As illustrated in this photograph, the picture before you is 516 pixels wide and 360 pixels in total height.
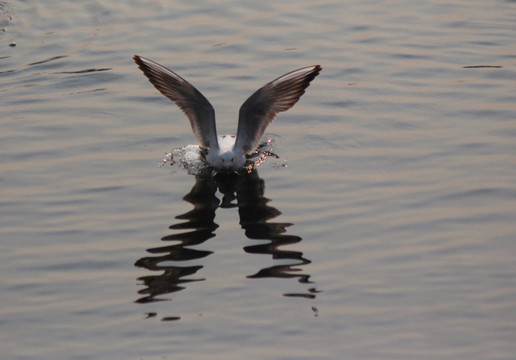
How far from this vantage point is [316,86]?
Result: 13789mm

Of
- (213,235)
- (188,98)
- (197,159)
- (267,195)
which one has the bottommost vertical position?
(213,235)

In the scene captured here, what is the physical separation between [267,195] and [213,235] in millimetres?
1182

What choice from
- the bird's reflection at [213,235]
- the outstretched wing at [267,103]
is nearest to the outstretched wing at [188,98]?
the outstretched wing at [267,103]

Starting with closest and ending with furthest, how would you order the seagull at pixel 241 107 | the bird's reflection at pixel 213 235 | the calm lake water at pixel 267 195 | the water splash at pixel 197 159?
1. the calm lake water at pixel 267 195
2. the bird's reflection at pixel 213 235
3. the seagull at pixel 241 107
4. the water splash at pixel 197 159

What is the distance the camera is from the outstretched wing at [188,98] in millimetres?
11438

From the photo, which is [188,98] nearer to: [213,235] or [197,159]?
[197,159]

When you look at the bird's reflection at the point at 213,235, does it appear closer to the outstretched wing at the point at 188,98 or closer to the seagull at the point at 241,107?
the seagull at the point at 241,107

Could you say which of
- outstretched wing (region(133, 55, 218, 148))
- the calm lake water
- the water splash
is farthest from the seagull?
the calm lake water

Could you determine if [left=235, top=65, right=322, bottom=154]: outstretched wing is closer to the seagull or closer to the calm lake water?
the seagull

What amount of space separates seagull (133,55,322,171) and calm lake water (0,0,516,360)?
33 centimetres

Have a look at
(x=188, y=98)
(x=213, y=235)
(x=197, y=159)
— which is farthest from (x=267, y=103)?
(x=213, y=235)

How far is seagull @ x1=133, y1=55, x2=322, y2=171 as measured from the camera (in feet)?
37.4

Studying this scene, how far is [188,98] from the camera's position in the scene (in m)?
11.6

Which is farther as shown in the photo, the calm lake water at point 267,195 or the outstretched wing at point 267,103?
the outstretched wing at point 267,103
